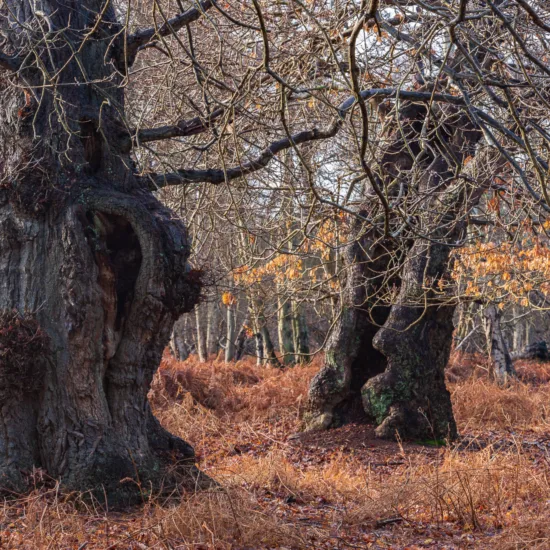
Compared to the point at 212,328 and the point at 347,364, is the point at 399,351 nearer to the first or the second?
the point at 347,364

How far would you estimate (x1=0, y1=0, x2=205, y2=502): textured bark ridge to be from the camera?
5.10 metres

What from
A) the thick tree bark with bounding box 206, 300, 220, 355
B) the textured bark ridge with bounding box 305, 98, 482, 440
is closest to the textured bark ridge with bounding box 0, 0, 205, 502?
the textured bark ridge with bounding box 305, 98, 482, 440

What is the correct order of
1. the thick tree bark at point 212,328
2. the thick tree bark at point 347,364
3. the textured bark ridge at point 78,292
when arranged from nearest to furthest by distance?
1. the textured bark ridge at point 78,292
2. the thick tree bark at point 347,364
3. the thick tree bark at point 212,328

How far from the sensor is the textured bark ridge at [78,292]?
510 cm

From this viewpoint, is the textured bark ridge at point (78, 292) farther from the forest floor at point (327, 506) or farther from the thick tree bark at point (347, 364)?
the thick tree bark at point (347, 364)

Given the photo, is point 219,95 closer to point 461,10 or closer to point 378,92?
point 378,92

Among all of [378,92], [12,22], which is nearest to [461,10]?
[378,92]

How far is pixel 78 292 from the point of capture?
520 centimetres

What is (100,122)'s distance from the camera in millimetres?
5367

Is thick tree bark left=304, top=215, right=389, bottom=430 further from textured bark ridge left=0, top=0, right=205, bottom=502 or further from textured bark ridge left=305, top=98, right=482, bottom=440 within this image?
textured bark ridge left=0, top=0, right=205, bottom=502

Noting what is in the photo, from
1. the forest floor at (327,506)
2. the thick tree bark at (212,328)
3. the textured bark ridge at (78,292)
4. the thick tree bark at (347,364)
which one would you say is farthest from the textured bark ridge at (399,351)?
the thick tree bark at (212,328)

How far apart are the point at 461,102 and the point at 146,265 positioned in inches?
104

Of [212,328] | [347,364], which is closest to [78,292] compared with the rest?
[347,364]

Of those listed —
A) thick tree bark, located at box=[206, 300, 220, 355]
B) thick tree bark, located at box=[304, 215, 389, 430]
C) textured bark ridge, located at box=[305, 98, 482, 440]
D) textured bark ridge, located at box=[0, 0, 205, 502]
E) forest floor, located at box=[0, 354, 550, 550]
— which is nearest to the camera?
forest floor, located at box=[0, 354, 550, 550]
